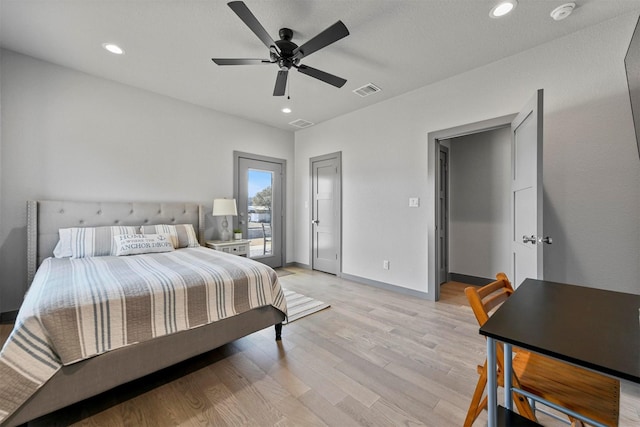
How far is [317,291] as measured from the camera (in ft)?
12.0

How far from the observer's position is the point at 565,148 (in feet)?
7.67

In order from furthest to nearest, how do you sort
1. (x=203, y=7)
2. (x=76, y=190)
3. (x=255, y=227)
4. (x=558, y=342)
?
(x=255, y=227) → (x=76, y=190) → (x=203, y=7) → (x=558, y=342)

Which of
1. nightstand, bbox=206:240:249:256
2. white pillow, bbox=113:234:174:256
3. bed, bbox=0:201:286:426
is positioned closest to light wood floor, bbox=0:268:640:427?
bed, bbox=0:201:286:426

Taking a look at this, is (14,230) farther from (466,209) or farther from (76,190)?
(466,209)

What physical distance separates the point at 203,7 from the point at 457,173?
3960 millimetres

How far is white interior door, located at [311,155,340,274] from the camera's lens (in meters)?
4.48

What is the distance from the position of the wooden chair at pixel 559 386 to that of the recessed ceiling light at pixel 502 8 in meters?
2.20

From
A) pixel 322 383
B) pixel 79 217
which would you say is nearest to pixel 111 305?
pixel 322 383

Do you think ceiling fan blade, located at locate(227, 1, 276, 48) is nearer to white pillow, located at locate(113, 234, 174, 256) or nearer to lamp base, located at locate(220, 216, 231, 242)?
white pillow, located at locate(113, 234, 174, 256)

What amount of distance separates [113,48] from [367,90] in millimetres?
2843

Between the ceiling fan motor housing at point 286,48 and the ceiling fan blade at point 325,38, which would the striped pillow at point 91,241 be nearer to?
the ceiling fan motor housing at point 286,48

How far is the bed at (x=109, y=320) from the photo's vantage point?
124cm

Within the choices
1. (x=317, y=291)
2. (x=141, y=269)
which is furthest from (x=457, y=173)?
(x=141, y=269)

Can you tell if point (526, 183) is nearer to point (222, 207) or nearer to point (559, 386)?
point (559, 386)
